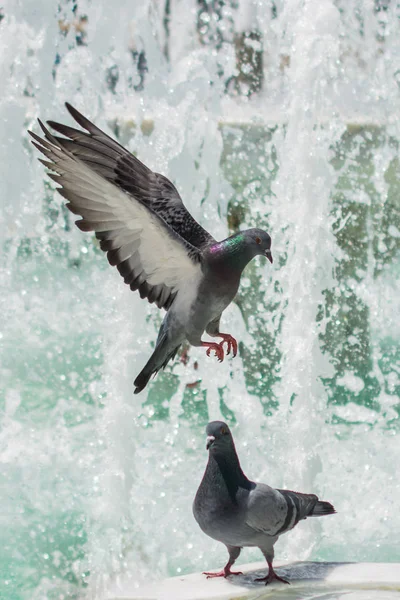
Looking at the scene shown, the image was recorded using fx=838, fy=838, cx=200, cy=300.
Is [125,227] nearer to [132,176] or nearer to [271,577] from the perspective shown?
[132,176]

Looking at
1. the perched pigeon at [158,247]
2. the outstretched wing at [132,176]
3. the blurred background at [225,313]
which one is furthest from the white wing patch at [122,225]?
the blurred background at [225,313]

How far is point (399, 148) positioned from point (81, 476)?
15.3 ft

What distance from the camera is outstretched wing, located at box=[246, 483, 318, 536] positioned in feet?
8.80

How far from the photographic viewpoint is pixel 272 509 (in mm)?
2717

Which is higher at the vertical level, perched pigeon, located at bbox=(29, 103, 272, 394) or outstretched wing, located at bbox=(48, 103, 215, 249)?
outstretched wing, located at bbox=(48, 103, 215, 249)

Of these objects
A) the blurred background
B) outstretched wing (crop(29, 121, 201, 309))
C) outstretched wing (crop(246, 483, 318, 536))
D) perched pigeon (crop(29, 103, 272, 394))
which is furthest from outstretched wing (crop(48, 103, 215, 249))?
the blurred background

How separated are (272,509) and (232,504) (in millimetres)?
142

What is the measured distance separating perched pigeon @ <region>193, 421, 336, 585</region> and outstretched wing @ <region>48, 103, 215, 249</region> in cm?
64

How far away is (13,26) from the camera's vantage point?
6.23 metres

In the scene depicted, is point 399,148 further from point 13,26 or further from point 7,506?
point 7,506

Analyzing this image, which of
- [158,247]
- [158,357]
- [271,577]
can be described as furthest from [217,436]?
[158,247]

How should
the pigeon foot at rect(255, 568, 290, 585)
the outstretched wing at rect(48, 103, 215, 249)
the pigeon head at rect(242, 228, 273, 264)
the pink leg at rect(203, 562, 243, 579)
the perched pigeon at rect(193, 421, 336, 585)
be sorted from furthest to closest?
the pink leg at rect(203, 562, 243, 579) < the pigeon foot at rect(255, 568, 290, 585) < the perched pigeon at rect(193, 421, 336, 585) < the outstretched wing at rect(48, 103, 215, 249) < the pigeon head at rect(242, 228, 273, 264)

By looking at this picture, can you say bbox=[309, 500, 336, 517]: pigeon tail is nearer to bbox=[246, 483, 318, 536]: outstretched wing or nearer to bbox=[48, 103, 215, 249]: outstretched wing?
bbox=[246, 483, 318, 536]: outstretched wing

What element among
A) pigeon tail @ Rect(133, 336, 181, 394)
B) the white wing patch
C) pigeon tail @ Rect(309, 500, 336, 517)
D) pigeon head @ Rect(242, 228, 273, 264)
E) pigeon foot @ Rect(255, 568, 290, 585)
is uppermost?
the white wing patch
